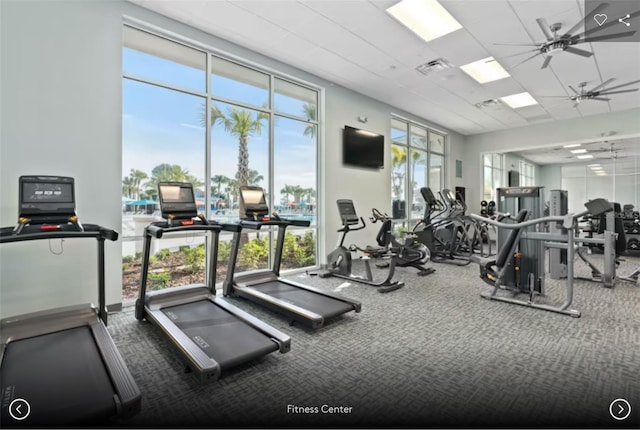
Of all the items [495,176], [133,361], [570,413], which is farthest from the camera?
[495,176]

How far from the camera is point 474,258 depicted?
4316mm

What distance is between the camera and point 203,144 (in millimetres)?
4590

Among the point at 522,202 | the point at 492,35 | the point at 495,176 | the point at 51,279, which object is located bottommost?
the point at 51,279

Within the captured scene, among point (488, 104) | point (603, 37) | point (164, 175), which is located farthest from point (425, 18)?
point (488, 104)

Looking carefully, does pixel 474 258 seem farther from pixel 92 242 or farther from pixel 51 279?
pixel 51 279

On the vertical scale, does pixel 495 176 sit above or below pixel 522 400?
above

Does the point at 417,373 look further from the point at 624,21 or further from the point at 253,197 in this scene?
the point at 624,21

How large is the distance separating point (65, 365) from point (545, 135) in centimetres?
1137

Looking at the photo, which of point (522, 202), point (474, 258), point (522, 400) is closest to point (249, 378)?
point (522, 400)

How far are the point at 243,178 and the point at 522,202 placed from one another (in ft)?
13.8

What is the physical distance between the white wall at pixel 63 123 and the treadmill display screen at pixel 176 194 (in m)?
0.73

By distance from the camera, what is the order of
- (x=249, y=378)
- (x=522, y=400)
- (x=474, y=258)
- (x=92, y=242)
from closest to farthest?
(x=522, y=400) < (x=249, y=378) < (x=92, y=242) < (x=474, y=258)

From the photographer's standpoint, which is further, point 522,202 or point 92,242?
point 522,202

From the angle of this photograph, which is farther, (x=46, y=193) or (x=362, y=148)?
(x=362, y=148)
